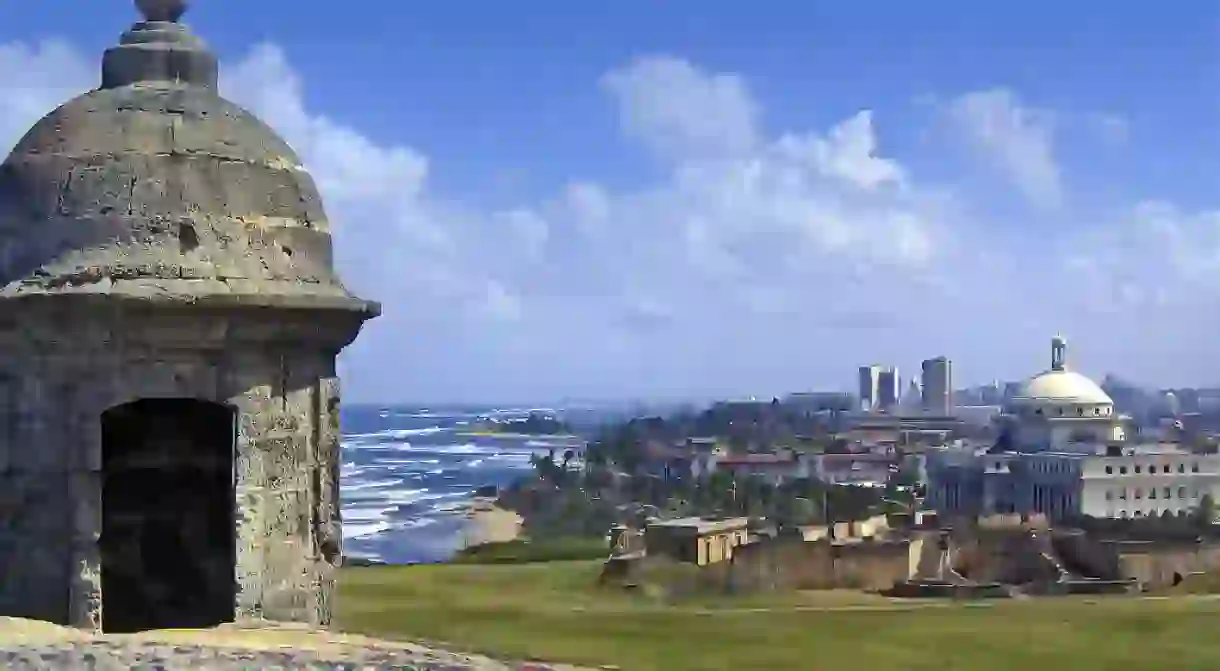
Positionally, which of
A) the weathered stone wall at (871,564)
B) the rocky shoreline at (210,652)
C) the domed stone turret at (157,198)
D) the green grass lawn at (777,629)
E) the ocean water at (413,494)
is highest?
the domed stone turret at (157,198)

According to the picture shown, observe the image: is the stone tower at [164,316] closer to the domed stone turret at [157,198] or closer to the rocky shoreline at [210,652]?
the domed stone turret at [157,198]

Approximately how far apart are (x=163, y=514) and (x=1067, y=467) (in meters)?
75.0

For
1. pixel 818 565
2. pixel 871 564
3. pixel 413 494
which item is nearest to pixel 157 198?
pixel 818 565

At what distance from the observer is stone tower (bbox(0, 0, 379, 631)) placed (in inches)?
230

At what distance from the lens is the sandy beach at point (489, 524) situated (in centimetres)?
7350

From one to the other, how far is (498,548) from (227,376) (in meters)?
43.9

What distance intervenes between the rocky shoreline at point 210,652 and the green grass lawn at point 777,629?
975 cm

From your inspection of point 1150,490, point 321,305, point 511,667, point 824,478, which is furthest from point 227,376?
point 824,478

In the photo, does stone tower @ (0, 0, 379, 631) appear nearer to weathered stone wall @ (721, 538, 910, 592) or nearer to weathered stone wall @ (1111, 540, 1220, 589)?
weathered stone wall @ (721, 538, 910, 592)

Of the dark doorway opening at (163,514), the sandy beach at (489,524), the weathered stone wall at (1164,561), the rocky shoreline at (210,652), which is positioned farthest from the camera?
the sandy beach at (489,524)

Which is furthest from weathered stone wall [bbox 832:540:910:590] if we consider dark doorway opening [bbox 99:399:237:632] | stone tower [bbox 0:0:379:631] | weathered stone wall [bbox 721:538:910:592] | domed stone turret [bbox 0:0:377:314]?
domed stone turret [bbox 0:0:377:314]

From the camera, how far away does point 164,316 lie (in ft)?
19.0

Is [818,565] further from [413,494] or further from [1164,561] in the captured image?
[413,494]

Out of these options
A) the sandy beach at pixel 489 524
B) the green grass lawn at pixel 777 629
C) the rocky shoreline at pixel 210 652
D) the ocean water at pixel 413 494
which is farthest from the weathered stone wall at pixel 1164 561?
the rocky shoreline at pixel 210 652
